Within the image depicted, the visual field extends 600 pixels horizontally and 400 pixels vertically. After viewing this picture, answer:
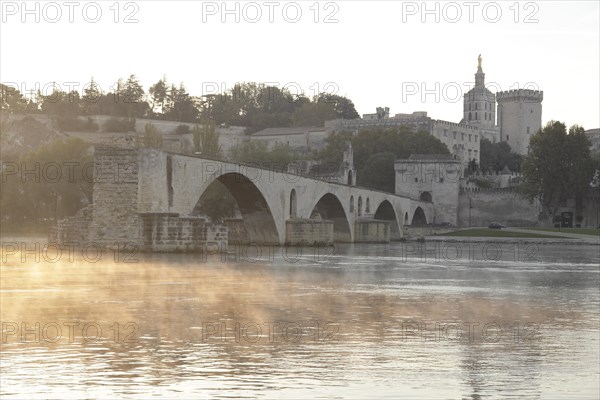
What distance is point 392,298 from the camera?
26172 mm

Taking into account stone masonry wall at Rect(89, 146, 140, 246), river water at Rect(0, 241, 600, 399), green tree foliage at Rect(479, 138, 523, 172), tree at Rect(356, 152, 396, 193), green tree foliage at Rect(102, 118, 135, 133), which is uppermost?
green tree foliage at Rect(102, 118, 135, 133)

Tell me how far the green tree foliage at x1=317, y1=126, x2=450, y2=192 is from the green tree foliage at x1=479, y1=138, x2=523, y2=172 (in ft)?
105

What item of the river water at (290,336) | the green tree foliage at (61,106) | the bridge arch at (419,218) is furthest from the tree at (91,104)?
the river water at (290,336)

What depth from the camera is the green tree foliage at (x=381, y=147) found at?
13012cm

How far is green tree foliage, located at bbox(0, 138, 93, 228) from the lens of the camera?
8000 cm

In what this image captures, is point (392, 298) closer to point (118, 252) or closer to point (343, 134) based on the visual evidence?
point (118, 252)

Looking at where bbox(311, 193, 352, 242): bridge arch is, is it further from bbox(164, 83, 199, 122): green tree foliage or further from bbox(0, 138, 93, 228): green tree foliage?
bbox(164, 83, 199, 122): green tree foliage

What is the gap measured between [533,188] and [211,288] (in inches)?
3695

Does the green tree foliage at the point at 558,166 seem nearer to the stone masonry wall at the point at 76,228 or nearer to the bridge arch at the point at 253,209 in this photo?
the bridge arch at the point at 253,209

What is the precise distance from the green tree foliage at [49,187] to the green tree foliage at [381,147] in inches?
1995

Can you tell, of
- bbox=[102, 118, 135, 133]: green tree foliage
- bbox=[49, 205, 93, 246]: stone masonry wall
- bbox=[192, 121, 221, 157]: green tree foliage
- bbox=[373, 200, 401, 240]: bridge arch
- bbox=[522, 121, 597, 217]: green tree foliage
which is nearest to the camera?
bbox=[49, 205, 93, 246]: stone masonry wall

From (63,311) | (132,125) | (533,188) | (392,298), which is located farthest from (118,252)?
(132,125)

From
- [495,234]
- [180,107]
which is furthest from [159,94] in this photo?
[495,234]

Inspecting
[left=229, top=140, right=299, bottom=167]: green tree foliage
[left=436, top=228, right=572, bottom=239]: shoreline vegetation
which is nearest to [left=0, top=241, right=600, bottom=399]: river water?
[left=436, top=228, right=572, bottom=239]: shoreline vegetation
